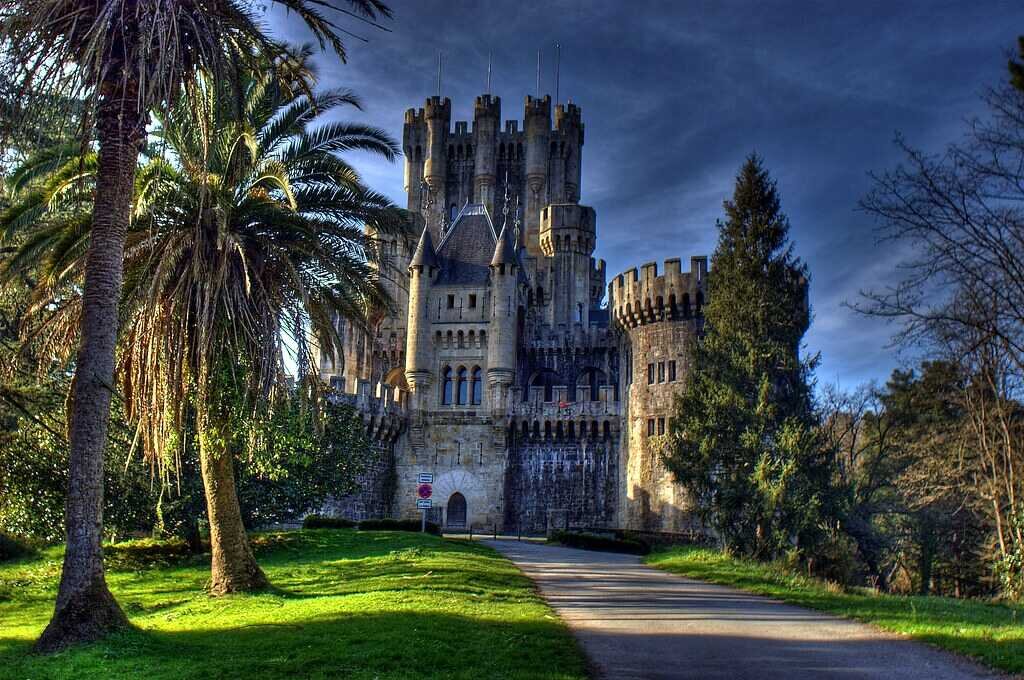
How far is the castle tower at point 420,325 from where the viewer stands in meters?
47.6

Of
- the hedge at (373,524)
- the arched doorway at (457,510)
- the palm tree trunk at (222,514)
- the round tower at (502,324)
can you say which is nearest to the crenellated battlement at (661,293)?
the round tower at (502,324)

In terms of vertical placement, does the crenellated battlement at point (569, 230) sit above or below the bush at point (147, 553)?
above

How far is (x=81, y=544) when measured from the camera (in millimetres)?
13297

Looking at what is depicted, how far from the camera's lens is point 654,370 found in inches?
1748

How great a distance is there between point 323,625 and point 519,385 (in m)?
35.2

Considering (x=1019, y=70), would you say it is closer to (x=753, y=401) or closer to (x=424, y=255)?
(x=753, y=401)

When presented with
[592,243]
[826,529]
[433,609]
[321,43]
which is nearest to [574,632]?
[433,609]

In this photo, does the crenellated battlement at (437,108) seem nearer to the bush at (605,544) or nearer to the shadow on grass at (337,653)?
the bush at (605,544)

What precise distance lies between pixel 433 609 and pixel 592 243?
4179 centimetres

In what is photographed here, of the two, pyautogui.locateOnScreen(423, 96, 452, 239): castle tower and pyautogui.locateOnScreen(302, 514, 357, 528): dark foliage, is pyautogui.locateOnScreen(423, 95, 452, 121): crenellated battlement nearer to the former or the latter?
pyautogui.locateOnScreen(423, 96, 452, 239): castle tower

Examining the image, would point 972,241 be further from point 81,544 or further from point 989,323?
point 81,544

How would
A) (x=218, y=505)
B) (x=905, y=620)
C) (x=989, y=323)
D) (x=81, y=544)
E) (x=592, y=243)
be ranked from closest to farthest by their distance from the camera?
(x=81, y=544) < (x=905, y=620) < (x=989, y=323) < (x=218, y=505) < (x=592, y=243)

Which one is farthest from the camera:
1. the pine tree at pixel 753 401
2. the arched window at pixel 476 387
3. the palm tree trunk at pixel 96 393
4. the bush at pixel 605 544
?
the arched window at pixel 476 387

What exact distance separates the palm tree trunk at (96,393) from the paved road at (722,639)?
21.8 ft
